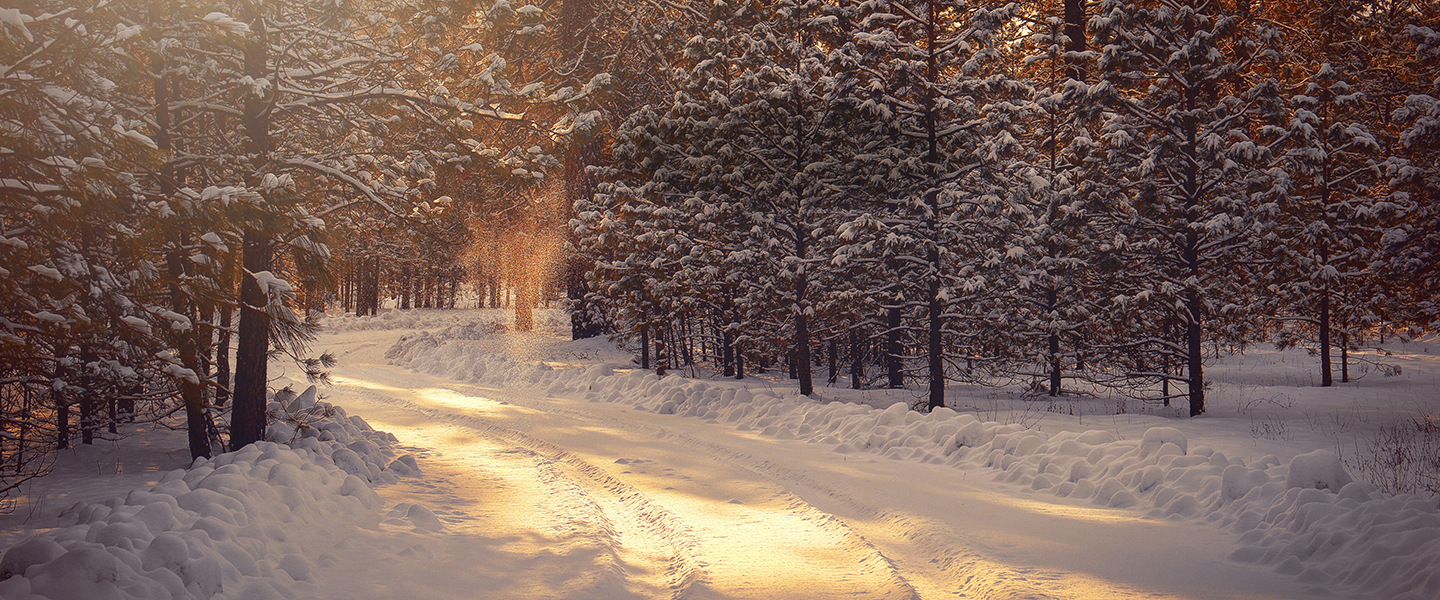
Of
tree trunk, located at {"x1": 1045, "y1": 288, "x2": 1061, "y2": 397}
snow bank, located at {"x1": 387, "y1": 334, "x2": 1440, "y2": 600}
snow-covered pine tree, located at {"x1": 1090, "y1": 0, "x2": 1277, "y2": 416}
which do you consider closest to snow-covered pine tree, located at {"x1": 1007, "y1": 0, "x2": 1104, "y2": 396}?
tree trunk, located at {"x1": 1045, "y1": 288, "x2": 1061, "y2": 397}

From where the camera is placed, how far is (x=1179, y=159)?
52.1ft

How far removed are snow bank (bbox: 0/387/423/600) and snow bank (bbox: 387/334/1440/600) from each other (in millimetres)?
7012

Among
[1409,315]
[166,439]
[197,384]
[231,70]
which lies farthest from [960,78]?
[1409,315]

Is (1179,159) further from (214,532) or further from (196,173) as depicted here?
(196,173)

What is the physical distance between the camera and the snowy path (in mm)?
5656

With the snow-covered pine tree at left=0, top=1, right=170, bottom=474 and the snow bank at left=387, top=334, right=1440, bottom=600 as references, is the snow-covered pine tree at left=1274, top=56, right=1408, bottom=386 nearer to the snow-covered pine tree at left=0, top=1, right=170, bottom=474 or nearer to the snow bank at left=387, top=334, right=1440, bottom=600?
the snow bank at left=387, top=334, right=1440, bottom=600

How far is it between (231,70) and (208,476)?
554cm

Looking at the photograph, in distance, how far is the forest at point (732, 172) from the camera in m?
6.51

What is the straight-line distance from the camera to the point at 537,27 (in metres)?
11.2

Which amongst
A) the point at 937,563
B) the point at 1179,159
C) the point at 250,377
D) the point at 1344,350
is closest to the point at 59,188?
the point at 250,377

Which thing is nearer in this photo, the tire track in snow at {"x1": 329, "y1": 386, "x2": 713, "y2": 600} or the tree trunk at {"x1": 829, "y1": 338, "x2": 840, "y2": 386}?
the tire track in snow at {"x1": 329, "y1": 386, "x2": 713, "y2": 600}

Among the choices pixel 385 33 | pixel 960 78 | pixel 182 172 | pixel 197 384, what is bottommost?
pixel 197 384

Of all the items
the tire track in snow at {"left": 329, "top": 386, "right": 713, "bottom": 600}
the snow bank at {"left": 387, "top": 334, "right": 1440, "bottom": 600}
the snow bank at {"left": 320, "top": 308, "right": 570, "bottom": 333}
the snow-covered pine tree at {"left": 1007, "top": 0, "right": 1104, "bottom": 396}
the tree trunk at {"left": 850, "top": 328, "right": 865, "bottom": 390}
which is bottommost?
the tire track in snow at {"left": 329, "top": 386, "right": 713, "bottom": 600}

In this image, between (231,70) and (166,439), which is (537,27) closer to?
(231,70)
